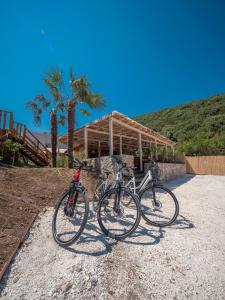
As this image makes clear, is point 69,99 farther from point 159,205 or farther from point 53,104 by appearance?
point 159,205

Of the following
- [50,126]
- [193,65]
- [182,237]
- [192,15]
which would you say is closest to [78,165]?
[182,237]

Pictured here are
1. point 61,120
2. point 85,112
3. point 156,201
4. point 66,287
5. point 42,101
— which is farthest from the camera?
point 61,120

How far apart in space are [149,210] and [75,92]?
597cm

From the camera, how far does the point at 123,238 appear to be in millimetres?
2285

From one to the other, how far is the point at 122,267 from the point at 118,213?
0.92 metres

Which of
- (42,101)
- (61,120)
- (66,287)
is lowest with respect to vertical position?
(66,287)

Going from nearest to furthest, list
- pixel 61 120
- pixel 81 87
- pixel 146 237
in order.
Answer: pixel 146 237, pixel 81 87, pixel 61 120

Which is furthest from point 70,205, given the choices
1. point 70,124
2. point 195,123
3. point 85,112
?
point 195,123

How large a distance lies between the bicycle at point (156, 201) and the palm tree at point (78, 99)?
4.55 m

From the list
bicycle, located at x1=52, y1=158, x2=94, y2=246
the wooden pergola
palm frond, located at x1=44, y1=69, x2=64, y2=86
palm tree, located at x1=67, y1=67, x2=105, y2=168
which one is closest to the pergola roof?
the wooden pergola

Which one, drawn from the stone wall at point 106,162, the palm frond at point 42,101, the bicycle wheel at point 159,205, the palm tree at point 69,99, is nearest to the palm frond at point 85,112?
the palm tree at point 69,99

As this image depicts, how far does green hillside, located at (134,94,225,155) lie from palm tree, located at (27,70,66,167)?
1402 centimetres

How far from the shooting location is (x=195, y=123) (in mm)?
28094

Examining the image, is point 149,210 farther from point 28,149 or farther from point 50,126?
point 28,149
